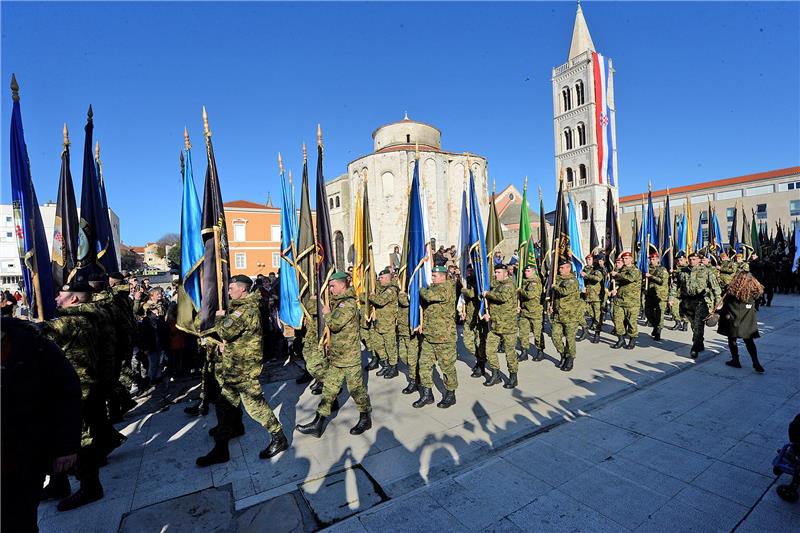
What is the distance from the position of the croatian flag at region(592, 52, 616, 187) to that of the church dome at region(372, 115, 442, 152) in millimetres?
16851

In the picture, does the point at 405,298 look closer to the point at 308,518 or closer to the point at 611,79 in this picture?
the point at 308,518

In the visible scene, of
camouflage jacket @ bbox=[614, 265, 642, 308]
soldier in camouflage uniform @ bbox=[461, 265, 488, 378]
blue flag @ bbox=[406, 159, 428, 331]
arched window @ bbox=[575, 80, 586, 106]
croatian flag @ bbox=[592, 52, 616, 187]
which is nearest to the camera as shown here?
blue flag @ bbox=[406, 159, 428, 331]

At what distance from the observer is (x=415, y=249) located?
20.3 ft

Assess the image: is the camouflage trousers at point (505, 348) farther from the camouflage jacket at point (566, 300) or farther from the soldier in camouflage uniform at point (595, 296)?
the soldier in camouflage uniform at point (595, 296)

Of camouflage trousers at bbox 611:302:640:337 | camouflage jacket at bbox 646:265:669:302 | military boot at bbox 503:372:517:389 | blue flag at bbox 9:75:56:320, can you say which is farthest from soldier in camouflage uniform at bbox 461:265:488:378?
blue flag at bbox 9:75:56:320

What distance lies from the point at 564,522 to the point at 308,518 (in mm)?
1954

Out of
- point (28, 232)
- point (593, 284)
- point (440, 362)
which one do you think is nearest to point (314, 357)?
point (440, 362)

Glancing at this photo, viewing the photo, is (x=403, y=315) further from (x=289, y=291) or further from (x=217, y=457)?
(x=217, y=457)

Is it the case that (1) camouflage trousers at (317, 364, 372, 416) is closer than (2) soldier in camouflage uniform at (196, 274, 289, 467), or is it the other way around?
(2) soldier in camouflage uniform at (196, 274, 289, 467)

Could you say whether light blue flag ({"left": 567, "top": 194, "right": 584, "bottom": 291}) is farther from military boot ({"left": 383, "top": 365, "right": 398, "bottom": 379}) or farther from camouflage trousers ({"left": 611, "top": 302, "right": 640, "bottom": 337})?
military boot ({"left": 383, "top": 365, "right": 398, "bottom": 379})

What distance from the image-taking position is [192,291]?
4.71 meters

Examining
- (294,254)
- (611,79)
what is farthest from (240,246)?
(611,79)

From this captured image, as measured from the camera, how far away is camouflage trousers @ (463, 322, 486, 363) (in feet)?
22.1

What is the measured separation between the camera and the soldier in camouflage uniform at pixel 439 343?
17.3 ft
